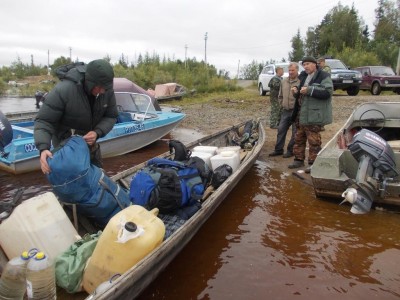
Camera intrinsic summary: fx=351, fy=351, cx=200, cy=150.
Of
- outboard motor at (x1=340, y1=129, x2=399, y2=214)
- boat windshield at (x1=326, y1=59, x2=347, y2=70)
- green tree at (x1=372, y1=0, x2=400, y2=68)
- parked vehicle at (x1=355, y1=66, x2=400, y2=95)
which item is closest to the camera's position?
outboard motor at (x1=340, y1=129, x2=399, y2=214)

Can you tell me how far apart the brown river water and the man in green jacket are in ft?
4.98

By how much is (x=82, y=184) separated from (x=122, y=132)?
17.1 feet

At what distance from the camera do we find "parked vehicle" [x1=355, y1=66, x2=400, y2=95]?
15.8 metres

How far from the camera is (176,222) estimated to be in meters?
3.74

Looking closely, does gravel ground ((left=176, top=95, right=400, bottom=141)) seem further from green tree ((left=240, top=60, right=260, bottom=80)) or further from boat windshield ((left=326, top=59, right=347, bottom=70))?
green tree ((left=240, top=60, right=260, bottom=80))

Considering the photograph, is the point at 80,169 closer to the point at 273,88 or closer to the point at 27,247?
the point at 27,247

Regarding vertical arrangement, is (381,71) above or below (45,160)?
A: above

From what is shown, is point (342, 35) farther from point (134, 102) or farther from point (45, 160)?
point (45, 160)

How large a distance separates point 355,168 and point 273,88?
16.5ft

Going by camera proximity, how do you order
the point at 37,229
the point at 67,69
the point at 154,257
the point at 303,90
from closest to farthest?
the point at 154,257
the point at 37,229
the point at 67,69
the point at 303,90

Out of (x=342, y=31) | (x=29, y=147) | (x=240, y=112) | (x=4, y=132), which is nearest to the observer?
(x=4, y=132)

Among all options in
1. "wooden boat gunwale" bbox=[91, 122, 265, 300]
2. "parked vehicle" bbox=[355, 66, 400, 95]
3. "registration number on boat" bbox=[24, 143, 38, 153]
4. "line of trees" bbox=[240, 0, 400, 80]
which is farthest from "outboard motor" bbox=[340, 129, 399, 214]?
"line of trees" bbox=[240, 0, 400, 80]

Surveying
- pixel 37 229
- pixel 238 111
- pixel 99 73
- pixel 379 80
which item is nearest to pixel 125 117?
pixel 99 73

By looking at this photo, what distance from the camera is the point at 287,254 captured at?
152 inches
